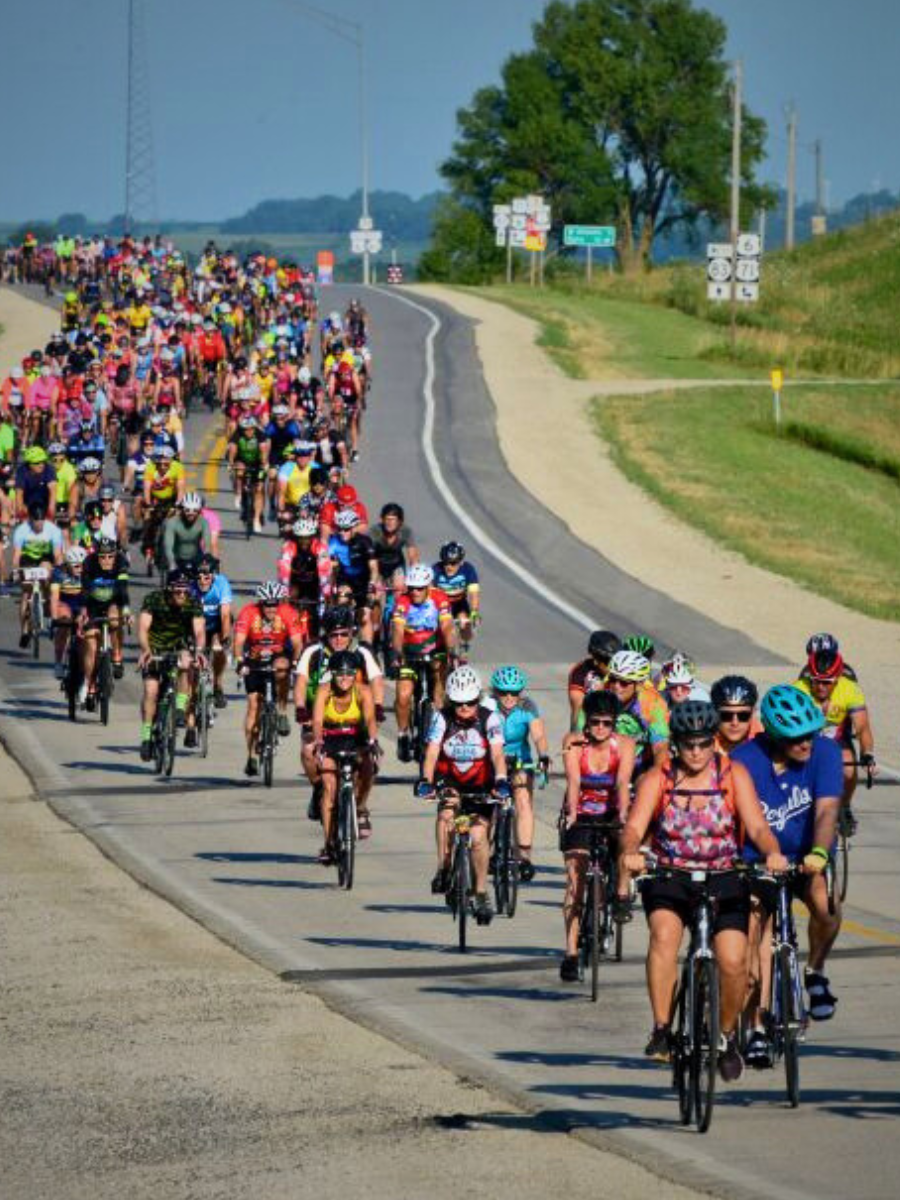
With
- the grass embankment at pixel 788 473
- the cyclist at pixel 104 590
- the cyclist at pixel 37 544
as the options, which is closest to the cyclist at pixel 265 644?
the cyclist at pixel 104 590

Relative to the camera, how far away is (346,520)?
30281 mm

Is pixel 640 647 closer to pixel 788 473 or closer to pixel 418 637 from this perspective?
pixel 418 637

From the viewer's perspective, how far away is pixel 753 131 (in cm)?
16738

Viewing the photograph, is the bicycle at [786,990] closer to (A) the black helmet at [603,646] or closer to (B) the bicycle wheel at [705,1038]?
(B) the bicycle wheel at [705,1038]

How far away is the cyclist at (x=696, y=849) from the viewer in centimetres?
1285

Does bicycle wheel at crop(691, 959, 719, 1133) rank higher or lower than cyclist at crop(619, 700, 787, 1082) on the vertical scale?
lower

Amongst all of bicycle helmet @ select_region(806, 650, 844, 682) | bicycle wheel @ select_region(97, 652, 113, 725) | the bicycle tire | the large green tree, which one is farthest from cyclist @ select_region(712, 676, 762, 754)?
the large green tree

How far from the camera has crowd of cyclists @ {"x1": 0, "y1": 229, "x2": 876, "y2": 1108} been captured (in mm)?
13016

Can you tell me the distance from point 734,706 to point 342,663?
671cm

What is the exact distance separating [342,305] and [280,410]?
4650cm

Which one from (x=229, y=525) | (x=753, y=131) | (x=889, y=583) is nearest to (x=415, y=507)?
(x=229, y=525)

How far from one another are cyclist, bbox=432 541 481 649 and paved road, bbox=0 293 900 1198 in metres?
1.81

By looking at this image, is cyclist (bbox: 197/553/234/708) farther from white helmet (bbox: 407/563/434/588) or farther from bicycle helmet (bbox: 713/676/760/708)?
bicycle helmet (bbox: 713/676/760/708)

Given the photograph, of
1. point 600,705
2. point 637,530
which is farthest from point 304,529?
point 637,530
